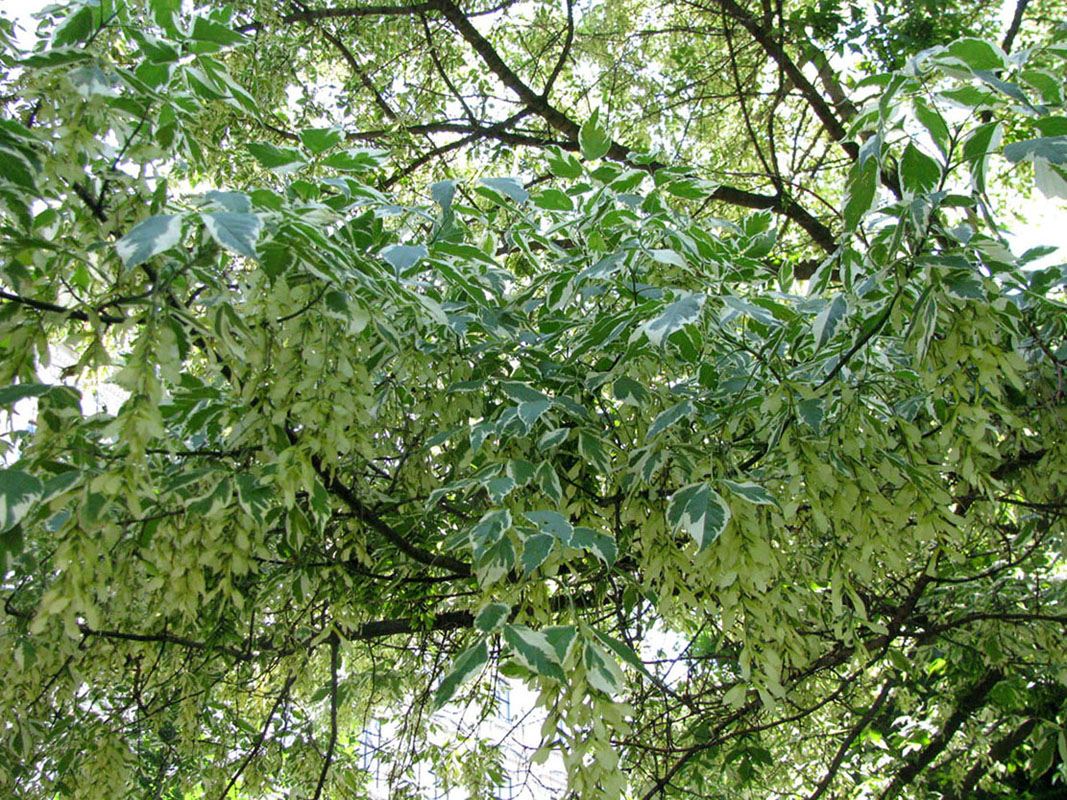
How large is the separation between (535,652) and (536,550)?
0.42 ft

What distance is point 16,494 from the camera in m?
0.76

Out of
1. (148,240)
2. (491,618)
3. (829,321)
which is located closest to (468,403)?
(491,618)

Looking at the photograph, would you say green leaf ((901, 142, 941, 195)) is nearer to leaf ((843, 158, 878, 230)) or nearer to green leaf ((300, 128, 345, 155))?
leaf ((843, 158, 878, 230))

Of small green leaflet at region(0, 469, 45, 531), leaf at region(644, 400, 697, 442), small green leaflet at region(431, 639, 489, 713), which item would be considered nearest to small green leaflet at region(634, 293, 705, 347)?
leaf at region(644, 400, 697, 442)

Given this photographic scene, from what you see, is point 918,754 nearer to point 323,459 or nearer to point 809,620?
point 809,620

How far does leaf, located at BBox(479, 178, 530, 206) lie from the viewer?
1206 mm

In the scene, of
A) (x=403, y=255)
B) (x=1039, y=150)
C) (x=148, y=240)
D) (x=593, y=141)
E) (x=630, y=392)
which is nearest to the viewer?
(x=148, y=240)

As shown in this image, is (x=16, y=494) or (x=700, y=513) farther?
(x=700, y=513)

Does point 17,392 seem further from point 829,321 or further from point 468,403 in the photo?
point 829,321

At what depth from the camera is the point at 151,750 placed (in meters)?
2.59

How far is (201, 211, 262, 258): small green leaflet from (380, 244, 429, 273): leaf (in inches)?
12.1

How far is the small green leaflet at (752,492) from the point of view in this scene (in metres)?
1.04

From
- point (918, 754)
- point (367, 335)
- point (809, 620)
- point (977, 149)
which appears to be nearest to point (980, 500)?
point (809, 620)

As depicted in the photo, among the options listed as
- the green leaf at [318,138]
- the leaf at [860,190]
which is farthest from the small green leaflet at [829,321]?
the green leaf at [318,138]
